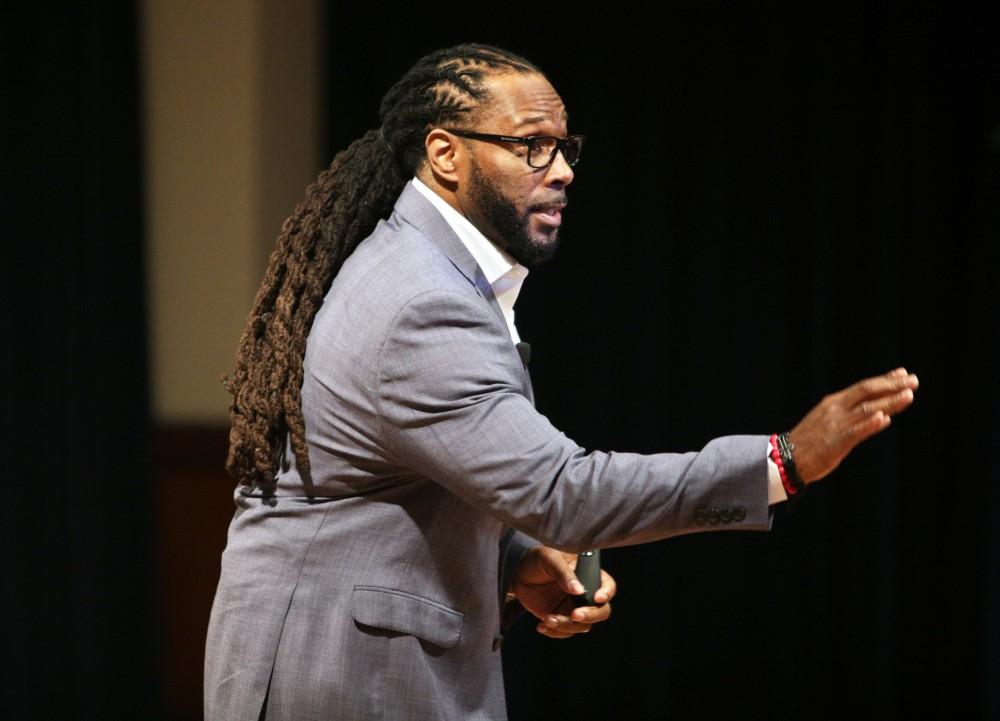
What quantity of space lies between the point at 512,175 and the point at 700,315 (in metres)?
1.96

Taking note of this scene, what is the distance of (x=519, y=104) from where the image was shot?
1.79 metres

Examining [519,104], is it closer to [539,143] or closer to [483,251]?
[539,143]

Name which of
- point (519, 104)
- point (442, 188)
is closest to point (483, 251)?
point (442, 188)

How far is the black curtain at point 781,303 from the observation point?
356 cm

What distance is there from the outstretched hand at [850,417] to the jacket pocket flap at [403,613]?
0.55 metres

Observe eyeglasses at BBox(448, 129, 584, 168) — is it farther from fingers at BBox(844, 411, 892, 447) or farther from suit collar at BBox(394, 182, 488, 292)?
fingers at BBox(844, 411, 892, 447)

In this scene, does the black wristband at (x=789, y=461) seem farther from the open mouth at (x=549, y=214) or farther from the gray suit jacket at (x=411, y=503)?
the open mouth at (x=549, y=214)

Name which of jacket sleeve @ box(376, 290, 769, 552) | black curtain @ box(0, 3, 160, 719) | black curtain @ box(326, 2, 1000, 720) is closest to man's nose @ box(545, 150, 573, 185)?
jacket sleeve @ box(376, 290, 769, 552)

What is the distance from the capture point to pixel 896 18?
3520 mm

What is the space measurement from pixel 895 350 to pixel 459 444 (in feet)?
7.83

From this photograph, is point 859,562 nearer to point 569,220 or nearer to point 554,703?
point 554,703

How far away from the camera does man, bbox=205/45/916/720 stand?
152 cm

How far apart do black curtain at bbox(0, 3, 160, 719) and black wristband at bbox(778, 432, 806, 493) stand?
2.56 m

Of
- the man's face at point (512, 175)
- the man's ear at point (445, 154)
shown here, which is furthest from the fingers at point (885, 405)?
the man's ear at point (445, 154)
